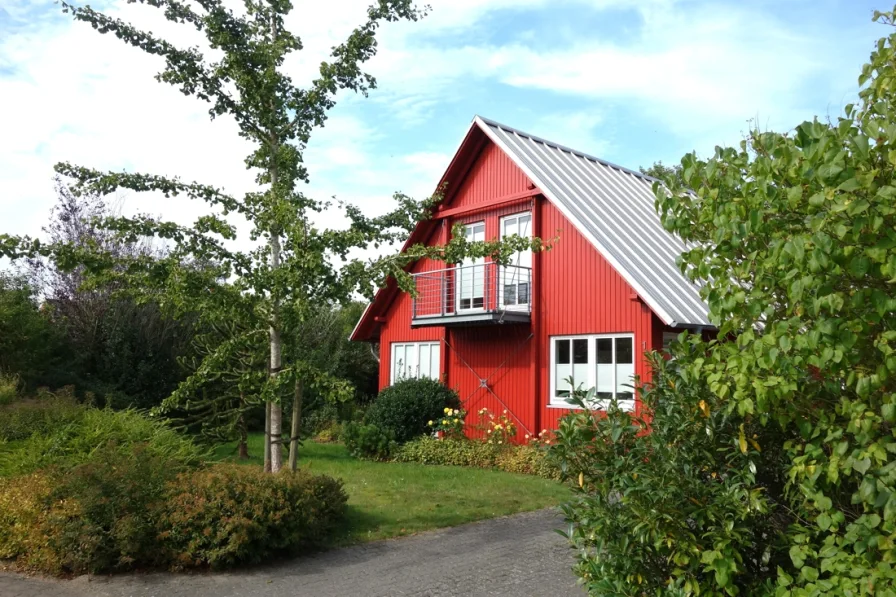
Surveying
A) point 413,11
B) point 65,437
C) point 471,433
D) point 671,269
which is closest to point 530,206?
point 671,269

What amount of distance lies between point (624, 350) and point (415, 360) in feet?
22.6

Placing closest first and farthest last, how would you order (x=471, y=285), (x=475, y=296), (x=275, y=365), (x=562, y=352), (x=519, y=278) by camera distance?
(x=275, y=365) < (x=562, y=352) < (x=519, y=278) < (x=475, y=296) < (x=471, y=285)

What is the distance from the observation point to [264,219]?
845 cm

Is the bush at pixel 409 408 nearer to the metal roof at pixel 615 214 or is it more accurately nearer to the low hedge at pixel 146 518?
the metal roof at pixel 615 214

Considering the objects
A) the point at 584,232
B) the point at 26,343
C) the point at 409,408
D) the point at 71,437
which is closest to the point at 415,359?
the point at 409,408

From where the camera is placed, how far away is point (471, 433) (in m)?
17.0

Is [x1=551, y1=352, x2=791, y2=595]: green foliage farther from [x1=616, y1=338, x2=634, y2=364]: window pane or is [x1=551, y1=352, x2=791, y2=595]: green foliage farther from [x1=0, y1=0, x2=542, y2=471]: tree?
[x1=616, y1=338, x2=634, y2=364]: window pane

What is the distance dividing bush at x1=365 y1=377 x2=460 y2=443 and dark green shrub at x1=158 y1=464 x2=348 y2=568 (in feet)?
28.3

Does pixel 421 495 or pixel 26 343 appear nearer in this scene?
pixel 421 495

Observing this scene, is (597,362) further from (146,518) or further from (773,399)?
(773,399)

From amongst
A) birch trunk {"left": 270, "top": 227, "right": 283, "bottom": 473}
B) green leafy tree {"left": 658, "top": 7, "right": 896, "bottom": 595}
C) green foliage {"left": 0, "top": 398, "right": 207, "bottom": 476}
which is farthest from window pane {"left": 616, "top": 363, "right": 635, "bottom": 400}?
green leafy tree {"left": 658, "top": 7, "right": 896, "bottom": 595}

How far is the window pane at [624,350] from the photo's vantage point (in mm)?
14242

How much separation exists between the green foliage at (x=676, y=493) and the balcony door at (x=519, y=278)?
11895 millimetres

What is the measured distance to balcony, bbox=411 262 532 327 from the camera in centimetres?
1588
